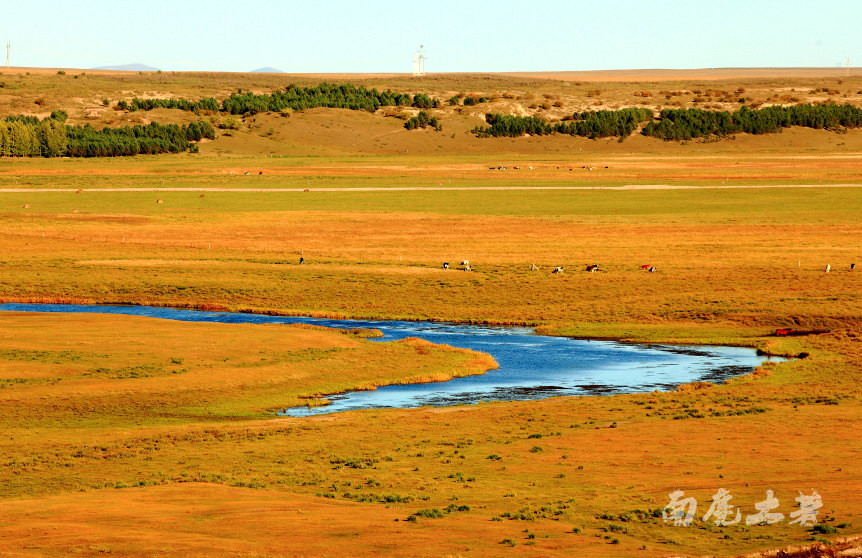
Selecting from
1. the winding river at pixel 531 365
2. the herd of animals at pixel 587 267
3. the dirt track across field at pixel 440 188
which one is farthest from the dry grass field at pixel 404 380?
the dirt track across field at pixel 440 188

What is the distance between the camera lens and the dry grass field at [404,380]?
28859mm

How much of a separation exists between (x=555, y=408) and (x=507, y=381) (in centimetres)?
706

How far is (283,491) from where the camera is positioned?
3294cm

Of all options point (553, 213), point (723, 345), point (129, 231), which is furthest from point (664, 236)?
point (129, 231)

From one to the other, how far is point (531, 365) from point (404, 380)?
6728 mm

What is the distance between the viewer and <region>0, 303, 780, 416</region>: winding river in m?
49.2

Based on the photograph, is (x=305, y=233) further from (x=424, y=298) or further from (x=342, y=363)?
(x=342, y=363)

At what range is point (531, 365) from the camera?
182 feet

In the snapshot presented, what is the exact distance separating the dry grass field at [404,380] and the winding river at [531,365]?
5.18ft

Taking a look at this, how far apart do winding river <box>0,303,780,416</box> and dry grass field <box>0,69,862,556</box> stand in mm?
1579

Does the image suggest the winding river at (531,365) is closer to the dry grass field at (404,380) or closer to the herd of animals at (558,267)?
the dry grass field at (404,380)

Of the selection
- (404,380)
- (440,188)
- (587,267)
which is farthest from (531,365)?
(440,188)

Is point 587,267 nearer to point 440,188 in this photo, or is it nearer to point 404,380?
point 404,380

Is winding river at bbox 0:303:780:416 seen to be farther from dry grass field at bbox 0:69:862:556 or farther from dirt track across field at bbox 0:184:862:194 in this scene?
dirt track across field at bbox 0:184:862:194
